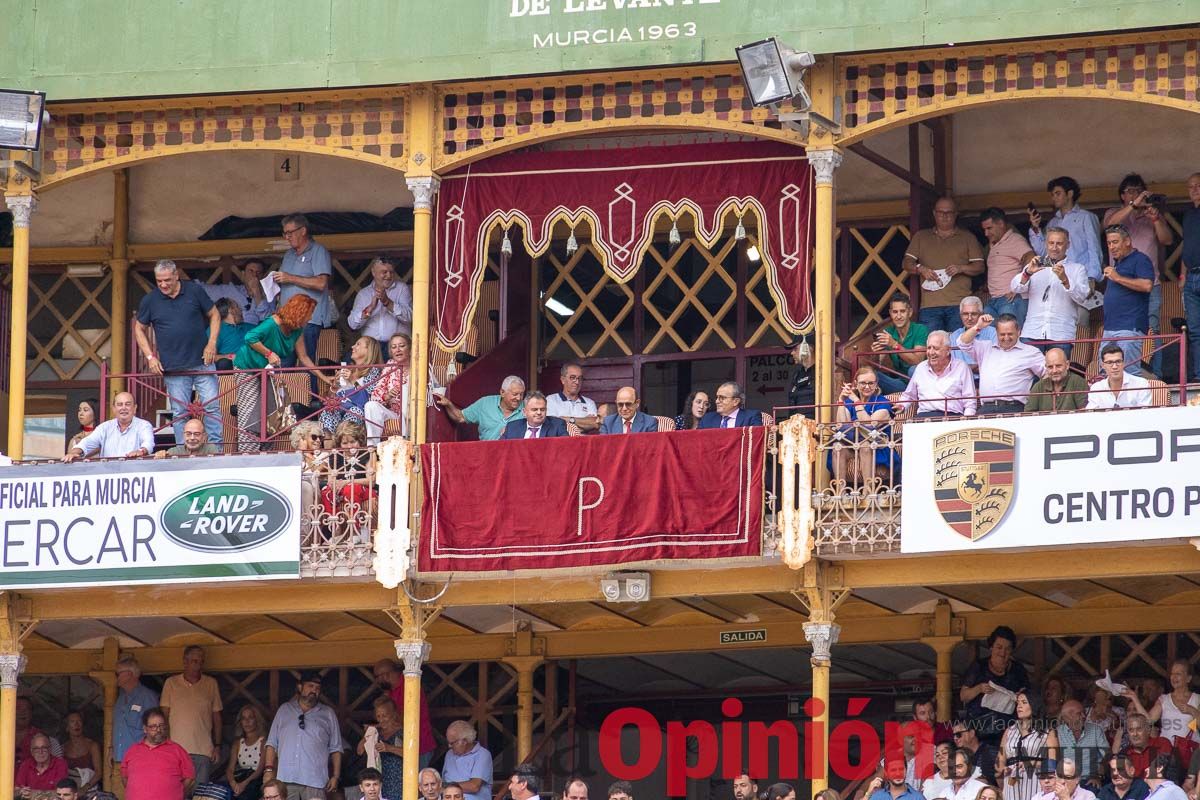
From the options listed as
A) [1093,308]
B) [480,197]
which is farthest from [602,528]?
[1093,308]

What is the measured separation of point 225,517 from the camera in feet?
70.9

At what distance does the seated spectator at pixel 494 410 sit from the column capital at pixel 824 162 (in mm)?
3369

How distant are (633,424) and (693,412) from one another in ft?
1.95

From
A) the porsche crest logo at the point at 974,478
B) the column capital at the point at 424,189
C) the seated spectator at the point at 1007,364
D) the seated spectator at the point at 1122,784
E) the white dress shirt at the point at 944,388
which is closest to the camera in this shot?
the seated spectator at the point at 1122,784

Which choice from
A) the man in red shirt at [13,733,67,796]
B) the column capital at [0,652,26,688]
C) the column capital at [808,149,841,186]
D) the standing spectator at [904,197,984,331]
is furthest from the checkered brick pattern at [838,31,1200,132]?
the man in red shirt at [13,733,67,796]

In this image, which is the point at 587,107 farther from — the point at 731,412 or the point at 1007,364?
the point at 1007,364

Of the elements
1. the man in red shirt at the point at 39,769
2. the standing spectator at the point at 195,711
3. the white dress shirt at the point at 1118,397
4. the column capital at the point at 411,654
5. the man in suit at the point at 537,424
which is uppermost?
the white dress shirt at the point at 1118,397

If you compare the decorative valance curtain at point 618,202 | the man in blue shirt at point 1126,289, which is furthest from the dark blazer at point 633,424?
the man in blue shirt at point 1126,289

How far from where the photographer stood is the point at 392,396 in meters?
22.6

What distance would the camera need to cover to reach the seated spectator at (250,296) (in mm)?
24828

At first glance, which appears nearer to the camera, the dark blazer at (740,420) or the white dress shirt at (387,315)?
the dark blazer at (740,420)

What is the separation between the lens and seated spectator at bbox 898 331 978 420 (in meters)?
21.0

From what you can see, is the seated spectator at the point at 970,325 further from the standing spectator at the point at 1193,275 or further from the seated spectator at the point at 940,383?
the standing spectator at the point at 1193,275

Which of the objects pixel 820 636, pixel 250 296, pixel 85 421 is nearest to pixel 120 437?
pixel 85 421
